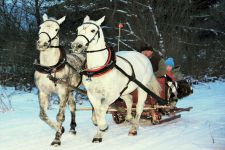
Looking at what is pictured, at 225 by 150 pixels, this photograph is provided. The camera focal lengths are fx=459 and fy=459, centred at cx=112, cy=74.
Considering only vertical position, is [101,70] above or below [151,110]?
above

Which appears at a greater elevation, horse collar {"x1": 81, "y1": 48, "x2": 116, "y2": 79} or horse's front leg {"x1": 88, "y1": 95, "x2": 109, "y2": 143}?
horse collar {"x1": 81, "y1": 48, "x2": 116, "y2": 79}

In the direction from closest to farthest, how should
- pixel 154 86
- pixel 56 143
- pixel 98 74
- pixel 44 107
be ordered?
pixel 56 143
pixel 98 74
pixel 44 107
pixel 154 86

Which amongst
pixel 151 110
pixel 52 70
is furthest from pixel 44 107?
pixel 151 110

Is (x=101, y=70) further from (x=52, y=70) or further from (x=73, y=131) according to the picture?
(x=73, y=131)

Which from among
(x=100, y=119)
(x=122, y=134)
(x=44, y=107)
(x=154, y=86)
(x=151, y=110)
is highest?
(x=154, y=86)

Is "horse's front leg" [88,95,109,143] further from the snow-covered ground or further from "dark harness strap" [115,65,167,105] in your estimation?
"dark harness strap" [115,65,167,105]

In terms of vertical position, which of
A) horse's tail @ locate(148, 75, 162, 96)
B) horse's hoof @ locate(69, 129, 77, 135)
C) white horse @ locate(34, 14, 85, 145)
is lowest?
horse's hoof @ locate(69, 129, 77, 135)

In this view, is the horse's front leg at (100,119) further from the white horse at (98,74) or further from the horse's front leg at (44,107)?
the horse's front leg at (44,107)

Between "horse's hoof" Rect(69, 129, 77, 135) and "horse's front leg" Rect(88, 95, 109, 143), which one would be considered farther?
"horse's hoof" Rect(69, 129, 77, 135)

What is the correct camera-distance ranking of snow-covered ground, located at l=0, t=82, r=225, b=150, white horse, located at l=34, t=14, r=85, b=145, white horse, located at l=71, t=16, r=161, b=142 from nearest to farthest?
1. snow-covered ground, located at l=0, t=82, r=225, b=150
2. white horse, located at l=71, t=16, r=161, b=142
3. white horse, located at l=34, t=14, r=85, b=145

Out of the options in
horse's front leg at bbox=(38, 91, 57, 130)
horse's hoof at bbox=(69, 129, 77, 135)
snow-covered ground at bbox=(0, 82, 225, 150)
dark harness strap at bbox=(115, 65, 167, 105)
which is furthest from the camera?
horse's hoof at bbox=(69, 129, 77, 135)

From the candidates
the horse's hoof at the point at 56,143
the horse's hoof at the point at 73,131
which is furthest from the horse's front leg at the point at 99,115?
the horse's hoof at the point at 73,131

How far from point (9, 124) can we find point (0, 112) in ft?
7.09

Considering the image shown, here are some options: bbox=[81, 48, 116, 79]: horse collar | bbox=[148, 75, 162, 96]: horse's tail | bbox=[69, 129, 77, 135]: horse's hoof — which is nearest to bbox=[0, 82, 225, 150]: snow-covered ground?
bbox=[69, 129, 77, 135]: horse's hoof
